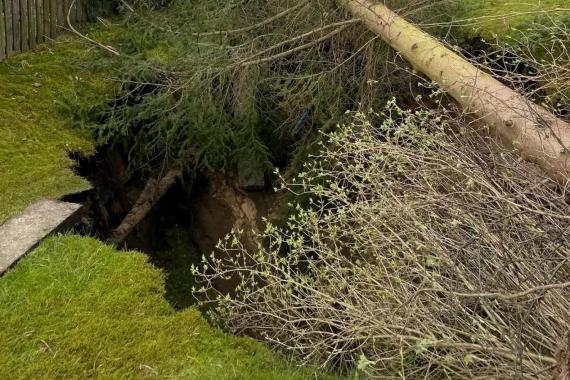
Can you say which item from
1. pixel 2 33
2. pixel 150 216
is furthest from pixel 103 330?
pixel 2 33

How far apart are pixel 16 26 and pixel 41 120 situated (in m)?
1.56

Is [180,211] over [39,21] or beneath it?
beneath

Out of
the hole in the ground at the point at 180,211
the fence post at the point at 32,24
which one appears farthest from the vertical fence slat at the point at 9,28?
the hole in the ground at the point at 180,211

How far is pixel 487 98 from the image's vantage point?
4.28 meters

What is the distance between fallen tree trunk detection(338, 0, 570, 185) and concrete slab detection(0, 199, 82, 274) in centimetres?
286

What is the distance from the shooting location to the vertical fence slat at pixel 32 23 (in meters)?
7.07

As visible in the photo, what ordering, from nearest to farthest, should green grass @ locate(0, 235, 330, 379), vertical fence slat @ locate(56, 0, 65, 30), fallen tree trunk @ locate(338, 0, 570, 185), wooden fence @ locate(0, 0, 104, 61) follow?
green grass @ locate(0, 235, 330, 379), fallen tree trunk @ locate(338, 0, 570, 185), wooden fence @ locate(0, 0, 104, 61), vertical fence slat @ locate(56, 0, 65, 30)

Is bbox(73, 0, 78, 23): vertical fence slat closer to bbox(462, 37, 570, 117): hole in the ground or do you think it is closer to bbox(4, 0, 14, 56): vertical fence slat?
bbox(4, 0, 14, 56): vertical fence slat

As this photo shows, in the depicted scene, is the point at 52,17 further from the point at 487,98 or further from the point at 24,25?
the point at 487,98

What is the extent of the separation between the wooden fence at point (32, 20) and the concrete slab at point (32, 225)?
278cm

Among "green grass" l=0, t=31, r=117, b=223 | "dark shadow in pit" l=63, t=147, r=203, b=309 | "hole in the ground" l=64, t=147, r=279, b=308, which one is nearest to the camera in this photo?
"green grass" l=0, t=31, r=117, b=223

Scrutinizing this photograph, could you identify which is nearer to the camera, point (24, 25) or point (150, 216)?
point (150, 216)

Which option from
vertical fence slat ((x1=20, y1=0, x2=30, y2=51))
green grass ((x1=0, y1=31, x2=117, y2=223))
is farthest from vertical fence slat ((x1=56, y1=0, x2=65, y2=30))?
vertical fence slat ((x1=20, y1=0, x2=30, y2=51))

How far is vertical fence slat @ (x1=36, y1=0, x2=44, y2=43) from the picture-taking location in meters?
7.23
